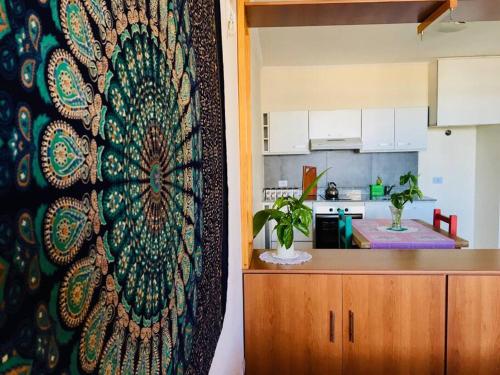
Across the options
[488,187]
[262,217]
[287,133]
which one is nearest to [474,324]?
[262,217]

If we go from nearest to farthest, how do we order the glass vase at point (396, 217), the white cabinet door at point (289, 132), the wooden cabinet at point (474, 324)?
the wooden cabinet at point (474, 324) < the glass vase at point (396, 217) < the white cabinet door at point (289, 132)

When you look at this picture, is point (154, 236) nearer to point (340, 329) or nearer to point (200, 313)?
point (200, 313)

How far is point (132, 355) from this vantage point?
424 mm

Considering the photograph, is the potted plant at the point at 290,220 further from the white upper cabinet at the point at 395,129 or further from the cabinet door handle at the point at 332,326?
the white upper cabinet at the point at 395,129

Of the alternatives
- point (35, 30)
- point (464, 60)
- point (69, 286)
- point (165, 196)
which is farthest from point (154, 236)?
point (464, 60)

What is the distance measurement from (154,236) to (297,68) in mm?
4648

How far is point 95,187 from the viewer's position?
35 cm

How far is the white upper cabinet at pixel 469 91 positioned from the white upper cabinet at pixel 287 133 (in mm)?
1683

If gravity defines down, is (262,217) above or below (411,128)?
below

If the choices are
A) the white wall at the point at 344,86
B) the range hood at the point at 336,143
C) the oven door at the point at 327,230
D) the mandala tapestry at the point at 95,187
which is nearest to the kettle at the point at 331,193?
the oven door at the point at 327,230

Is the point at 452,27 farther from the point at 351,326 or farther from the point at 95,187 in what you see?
the point at 95,187

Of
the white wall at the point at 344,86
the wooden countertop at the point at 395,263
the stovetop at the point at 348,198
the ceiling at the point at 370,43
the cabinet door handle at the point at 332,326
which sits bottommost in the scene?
the cabinet door handle at the point at 332,326

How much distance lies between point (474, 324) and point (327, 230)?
2.54 m

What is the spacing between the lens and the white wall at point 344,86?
4625mm
